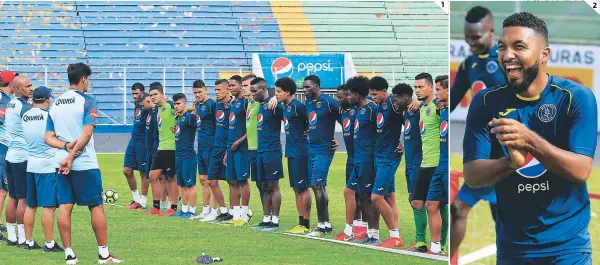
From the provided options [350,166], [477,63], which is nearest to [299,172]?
[350,166]

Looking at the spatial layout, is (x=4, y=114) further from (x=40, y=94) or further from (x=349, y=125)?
(x=349, y=125)

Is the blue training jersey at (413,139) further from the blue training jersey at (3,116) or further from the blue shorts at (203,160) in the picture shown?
the blue training jersey at (3,116)

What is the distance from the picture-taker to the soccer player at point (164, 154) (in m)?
14.9

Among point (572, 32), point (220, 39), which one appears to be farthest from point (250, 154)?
point (220, 39)

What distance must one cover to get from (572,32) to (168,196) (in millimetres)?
11397

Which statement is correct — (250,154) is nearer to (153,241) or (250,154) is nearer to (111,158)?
(153,241)

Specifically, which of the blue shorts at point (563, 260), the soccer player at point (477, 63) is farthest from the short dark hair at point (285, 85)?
the blue shorts at point (563, 260)

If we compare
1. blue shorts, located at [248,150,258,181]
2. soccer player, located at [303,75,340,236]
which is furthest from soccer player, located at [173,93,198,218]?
soccer player, located at [303,75,340,236]

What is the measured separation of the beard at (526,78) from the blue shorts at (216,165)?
992cm

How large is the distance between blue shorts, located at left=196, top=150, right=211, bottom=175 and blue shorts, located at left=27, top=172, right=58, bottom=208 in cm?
410

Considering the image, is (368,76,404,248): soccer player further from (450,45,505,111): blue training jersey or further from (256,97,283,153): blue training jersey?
(450,45,505,111): blue training jersey

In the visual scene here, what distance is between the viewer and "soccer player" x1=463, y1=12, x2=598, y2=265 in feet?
13.8

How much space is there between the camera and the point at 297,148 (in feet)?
41.5

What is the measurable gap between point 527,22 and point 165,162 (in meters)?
11.1
